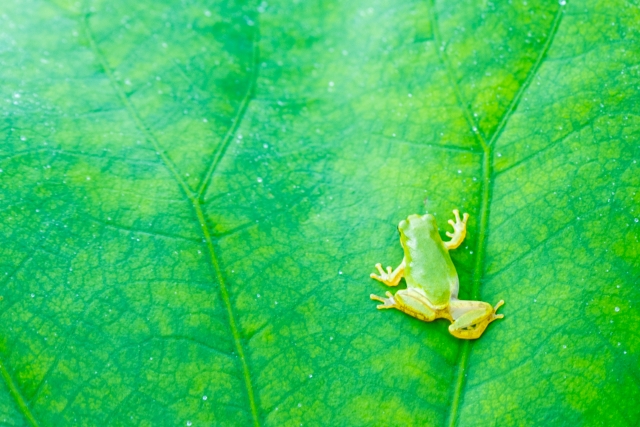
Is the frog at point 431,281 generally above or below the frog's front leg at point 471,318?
above

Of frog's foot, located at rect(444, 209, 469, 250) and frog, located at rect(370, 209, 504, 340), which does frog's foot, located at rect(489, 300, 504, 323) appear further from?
frog's foot, located at rect(444, 209, 469, 250)

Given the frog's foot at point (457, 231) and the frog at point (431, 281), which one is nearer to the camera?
the frog at point (431, 281)

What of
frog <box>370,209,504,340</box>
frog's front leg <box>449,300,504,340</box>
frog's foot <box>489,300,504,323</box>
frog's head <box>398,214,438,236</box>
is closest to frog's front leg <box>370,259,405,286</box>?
frog <box>370,209,504,340</box>

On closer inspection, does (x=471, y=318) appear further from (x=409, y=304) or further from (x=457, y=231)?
(x=457, y=231)

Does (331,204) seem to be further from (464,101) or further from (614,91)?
(614,91)

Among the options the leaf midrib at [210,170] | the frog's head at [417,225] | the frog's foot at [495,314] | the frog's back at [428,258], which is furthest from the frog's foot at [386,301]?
the leaf midrib at [210,170]

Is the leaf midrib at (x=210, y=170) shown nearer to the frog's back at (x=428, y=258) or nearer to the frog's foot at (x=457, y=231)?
the frog's back at (x=428, y=258)

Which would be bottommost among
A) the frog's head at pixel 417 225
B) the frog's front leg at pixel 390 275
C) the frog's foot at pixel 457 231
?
the frog's front leg at pixel 390 275
